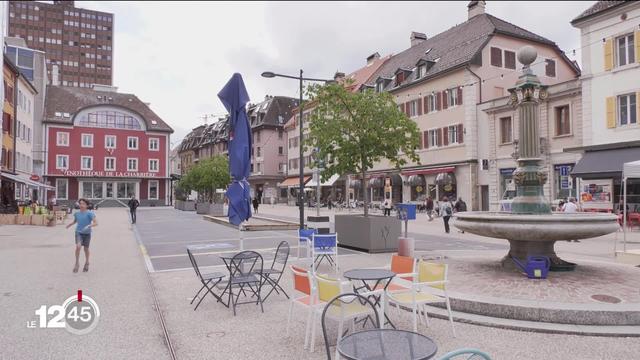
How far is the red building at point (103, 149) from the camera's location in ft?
184

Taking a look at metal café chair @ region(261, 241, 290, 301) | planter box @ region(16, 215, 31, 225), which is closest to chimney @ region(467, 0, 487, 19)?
planter box @ region(16, 215, 31, 225)

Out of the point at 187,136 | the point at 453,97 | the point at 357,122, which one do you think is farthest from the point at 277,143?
the point at 357,122

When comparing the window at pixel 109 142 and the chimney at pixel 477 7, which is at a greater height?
the chimney at pixel 477 7

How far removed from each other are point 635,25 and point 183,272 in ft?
77.5

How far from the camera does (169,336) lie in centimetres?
550

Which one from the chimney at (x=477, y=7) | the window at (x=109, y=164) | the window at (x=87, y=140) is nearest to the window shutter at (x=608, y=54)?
the chimney at (x=477, y=7)

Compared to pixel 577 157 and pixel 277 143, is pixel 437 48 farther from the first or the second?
pixel 277 143

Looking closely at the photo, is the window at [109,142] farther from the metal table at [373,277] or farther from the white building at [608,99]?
the metal table at [373,277]

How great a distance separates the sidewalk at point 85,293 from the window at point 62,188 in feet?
154

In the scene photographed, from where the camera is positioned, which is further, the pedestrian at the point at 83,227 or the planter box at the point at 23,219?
the planter box at the point at 23,219

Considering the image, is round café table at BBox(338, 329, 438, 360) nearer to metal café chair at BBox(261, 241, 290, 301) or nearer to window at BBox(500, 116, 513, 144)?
metal café chair at BBox(261, 241, 290, 301)

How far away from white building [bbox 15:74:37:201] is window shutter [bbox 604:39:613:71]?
4078 centimetres

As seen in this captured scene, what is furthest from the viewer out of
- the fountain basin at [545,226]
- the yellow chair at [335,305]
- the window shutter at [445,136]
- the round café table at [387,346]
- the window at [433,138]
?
the window at [433,138]

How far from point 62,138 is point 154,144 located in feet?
34.3
